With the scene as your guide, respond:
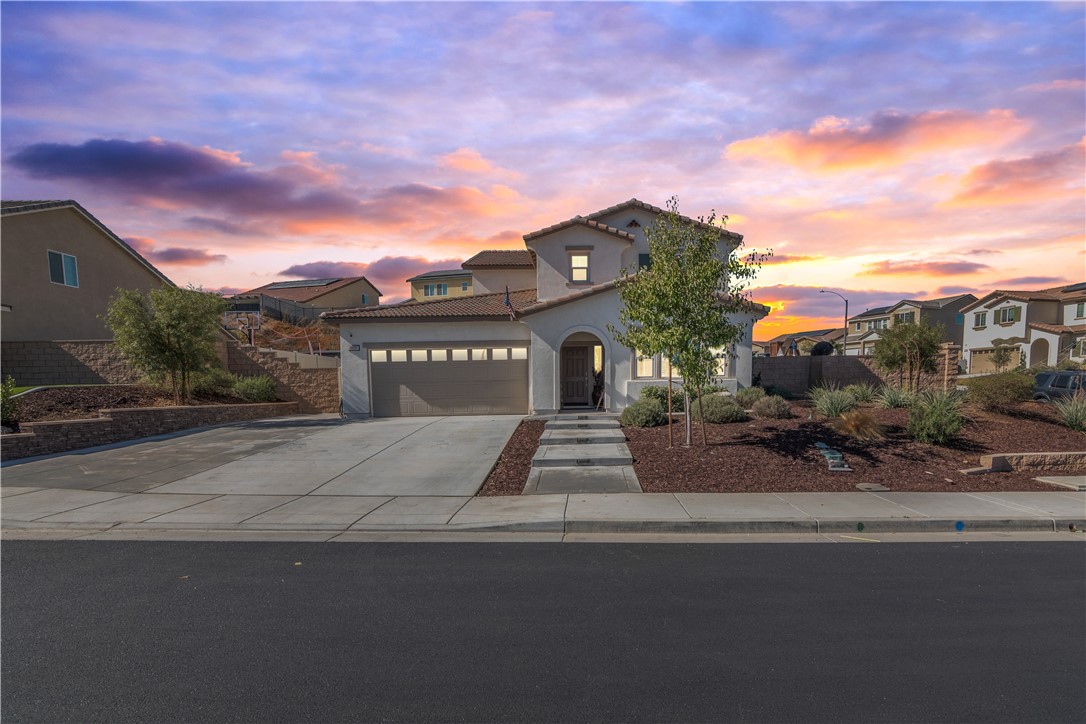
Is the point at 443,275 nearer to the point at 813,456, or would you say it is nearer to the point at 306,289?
the point at 306,289

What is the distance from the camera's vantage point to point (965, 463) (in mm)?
10094

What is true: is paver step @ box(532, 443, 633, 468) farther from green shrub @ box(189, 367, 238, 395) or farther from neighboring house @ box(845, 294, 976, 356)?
neighboring house @ box(845, 294, 976, 356)

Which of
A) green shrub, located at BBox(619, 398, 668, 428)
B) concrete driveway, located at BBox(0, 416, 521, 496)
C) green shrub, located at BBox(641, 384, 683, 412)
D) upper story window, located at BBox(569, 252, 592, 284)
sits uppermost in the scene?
upper story window, located at BBox(569, 252, 592, 284)

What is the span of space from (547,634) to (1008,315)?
202 feet

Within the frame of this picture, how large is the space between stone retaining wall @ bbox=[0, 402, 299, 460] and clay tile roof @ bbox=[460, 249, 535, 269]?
40.8ft

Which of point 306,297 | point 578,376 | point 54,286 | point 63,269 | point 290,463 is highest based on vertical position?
point 306,297

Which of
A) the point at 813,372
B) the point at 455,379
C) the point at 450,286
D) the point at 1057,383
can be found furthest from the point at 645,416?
the point at 450,286

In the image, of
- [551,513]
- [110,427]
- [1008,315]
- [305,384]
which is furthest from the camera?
[1008,315]

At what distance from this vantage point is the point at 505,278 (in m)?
26.8

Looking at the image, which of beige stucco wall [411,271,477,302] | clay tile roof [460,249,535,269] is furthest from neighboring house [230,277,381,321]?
clay tile roof [460,249,535,269]

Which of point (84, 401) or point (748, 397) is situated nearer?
point (84, 401)

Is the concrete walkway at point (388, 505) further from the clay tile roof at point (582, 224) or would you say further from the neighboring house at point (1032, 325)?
the neighboring house at point (1032, 325)

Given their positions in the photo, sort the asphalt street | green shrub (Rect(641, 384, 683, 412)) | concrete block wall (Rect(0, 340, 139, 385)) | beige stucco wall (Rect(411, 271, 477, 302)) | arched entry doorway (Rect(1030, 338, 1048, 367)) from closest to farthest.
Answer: the asphalt street
green shrub (Rect(641, 384, 683, 412))
concrete block wall (Rect(0, 340, 139, 385))
arched entry doorway (Rect(1030, 338, 1048, 367))
beige stucco wall (Rect(411, 271, 477, 302))

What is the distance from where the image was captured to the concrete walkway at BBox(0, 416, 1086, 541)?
7.11m
